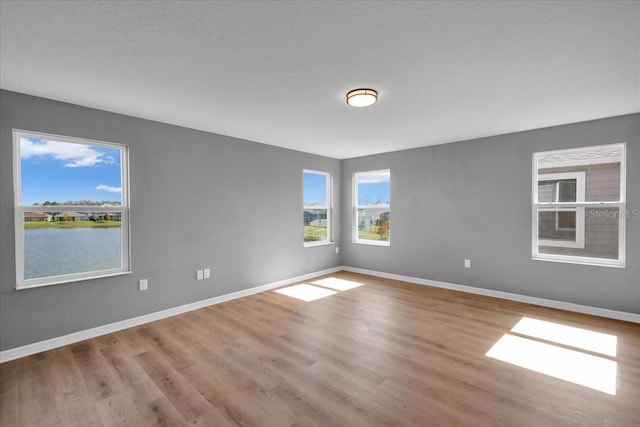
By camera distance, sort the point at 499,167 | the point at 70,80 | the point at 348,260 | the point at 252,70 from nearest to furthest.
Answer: the point at 252,70
the point at 70,80
the point at 499,167
the point at 348,260

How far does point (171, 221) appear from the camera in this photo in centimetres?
371

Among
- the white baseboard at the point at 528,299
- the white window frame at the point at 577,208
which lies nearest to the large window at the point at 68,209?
the white baseboard at the point at 528,299

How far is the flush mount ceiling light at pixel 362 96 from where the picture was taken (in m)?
2.69

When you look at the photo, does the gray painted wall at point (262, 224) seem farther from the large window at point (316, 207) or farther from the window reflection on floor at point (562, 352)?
the window reflection on floor at point (562, 352)

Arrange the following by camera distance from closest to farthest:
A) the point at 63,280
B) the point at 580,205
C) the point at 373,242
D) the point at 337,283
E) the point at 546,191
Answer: the point at 63,280 → the point at 580,205 → the point at 546,191 → the point at 337,283 → the point at 373,242

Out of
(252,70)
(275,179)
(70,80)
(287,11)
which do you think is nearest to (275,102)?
(252,70)

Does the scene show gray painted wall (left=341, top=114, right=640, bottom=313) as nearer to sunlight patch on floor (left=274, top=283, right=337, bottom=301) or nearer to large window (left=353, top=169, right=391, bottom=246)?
large window (left=353, top=169, right=391, bottom=246)

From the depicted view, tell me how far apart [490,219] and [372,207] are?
2.15 m

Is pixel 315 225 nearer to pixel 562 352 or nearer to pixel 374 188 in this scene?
pixel 374 188

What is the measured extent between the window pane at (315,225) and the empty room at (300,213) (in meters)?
0.36

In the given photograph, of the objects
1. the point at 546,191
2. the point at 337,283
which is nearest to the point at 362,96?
the point at 546,191

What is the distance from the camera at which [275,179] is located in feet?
16.3

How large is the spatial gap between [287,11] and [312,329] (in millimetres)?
2930

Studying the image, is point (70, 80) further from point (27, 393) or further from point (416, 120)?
point (416, 120)
